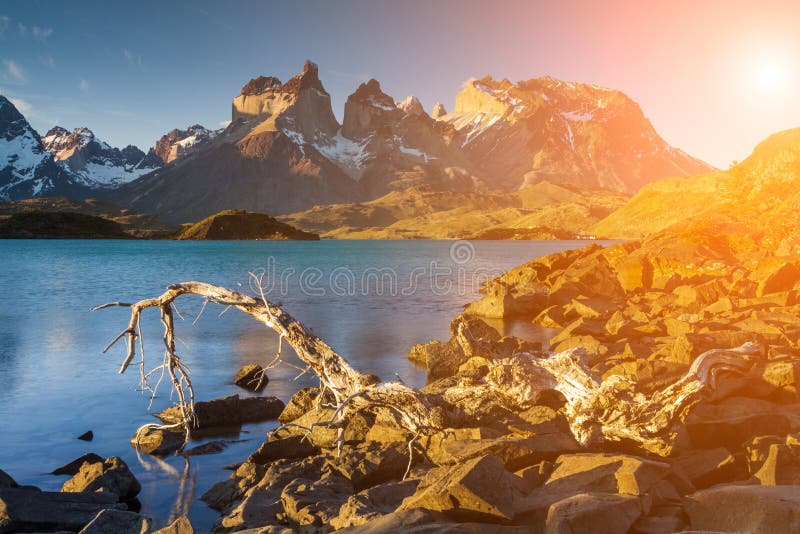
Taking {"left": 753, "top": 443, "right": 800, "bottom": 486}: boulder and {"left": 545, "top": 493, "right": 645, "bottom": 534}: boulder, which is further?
{"left": 753, "top": 443, "right": 800, "bottom": 486}: boulder

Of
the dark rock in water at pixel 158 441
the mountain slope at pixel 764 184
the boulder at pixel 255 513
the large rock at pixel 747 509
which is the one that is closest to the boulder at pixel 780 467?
the large rock at pixel 747 509

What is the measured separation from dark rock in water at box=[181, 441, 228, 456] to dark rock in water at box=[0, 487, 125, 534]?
128 inches

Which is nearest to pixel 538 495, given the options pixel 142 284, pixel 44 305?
pixel 44 305

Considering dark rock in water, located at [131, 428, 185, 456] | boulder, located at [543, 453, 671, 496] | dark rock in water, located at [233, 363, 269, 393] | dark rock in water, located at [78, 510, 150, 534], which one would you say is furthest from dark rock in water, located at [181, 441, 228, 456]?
boulder, located at [543, 453, 671, 496]

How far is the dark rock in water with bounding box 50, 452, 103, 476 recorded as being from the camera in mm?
12578

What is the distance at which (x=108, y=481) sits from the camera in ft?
34.8

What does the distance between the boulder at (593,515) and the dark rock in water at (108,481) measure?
27.7 ft

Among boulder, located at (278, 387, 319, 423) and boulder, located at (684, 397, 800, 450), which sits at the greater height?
boulder, located at (684, 397, 800, 450)

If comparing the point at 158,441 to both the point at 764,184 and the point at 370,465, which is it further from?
→ the point at 764,184

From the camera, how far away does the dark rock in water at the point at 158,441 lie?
13.5m

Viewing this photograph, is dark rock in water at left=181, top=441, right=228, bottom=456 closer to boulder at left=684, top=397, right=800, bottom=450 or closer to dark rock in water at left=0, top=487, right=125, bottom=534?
dark rock in water at left=0, top=487, right=125, bottom=534

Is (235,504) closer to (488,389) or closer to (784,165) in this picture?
(488,389)

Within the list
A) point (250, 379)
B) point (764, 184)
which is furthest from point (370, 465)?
point (764, 184)

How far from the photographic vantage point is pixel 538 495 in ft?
24.8
